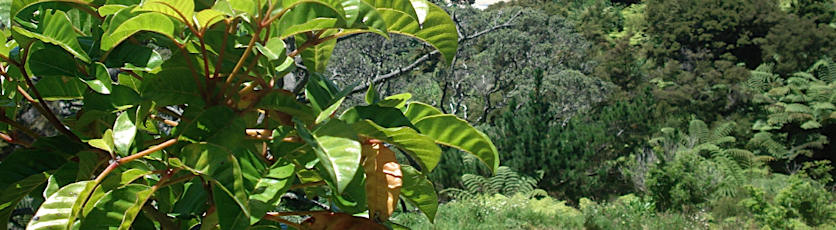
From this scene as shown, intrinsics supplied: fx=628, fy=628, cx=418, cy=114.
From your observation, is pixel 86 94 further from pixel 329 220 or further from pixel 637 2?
pixel 637 2

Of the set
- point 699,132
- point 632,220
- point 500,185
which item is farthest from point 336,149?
point 699,132

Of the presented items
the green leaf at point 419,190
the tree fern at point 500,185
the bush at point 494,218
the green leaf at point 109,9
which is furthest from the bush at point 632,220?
the green leaf at point 109,9

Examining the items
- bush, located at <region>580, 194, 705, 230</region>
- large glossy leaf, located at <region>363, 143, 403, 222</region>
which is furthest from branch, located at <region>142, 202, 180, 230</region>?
bush, located at <region>580, 194, 705, 230</region>

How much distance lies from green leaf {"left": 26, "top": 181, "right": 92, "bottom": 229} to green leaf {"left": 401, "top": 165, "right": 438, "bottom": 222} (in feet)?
0.89

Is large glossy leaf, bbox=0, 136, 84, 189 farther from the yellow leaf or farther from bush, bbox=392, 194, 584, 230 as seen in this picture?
bush, bbox=392, 194, 584, 230

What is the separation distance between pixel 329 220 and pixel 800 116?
42.9ft

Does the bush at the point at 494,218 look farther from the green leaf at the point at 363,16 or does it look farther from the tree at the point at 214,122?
the green leaf at the point at 363,16

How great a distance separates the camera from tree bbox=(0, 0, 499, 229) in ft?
1.51

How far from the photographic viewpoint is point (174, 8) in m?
0.46

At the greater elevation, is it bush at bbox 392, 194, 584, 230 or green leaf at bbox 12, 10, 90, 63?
green leaf at bbox 12, 10, 90, 63

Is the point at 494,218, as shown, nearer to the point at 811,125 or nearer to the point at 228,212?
the point at 228,212

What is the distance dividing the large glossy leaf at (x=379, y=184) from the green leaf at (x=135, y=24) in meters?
0.18

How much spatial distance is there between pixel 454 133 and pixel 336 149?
147 millimetres

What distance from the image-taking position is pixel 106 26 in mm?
526
